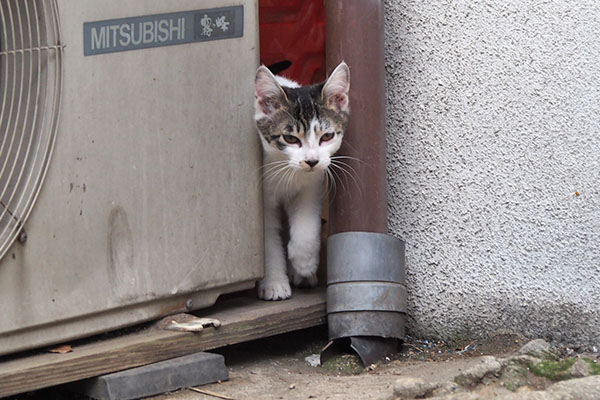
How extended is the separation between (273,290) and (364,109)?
0.82 meters

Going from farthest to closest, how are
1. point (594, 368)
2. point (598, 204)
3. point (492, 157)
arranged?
point (492, 157) → point (598, 204) → point (594, 368)

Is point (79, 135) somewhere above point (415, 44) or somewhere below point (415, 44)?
below

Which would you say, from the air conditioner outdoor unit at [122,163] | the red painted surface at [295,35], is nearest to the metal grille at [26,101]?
the air conditioner outdoor unit at [122,163]

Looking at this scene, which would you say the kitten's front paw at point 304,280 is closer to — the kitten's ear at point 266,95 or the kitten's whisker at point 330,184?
the kitten's whisker at point 330,184

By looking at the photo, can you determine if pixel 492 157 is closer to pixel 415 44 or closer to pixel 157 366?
pixel 415 44

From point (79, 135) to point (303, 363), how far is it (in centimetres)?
126

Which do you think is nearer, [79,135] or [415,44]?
[79,135]

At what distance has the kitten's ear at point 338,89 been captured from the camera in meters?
3.45

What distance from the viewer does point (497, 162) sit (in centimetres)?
337

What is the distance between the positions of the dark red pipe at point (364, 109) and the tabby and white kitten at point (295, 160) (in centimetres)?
8

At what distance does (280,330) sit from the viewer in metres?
3.45

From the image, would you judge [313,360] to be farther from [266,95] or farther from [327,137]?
[266,95]

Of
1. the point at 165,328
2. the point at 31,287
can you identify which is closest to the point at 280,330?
the point at 165,328

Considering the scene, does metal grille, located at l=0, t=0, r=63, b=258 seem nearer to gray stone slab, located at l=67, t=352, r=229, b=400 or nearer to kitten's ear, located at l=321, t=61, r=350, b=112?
gray stone slab, located at l=67, t=352, r=229, b=400
